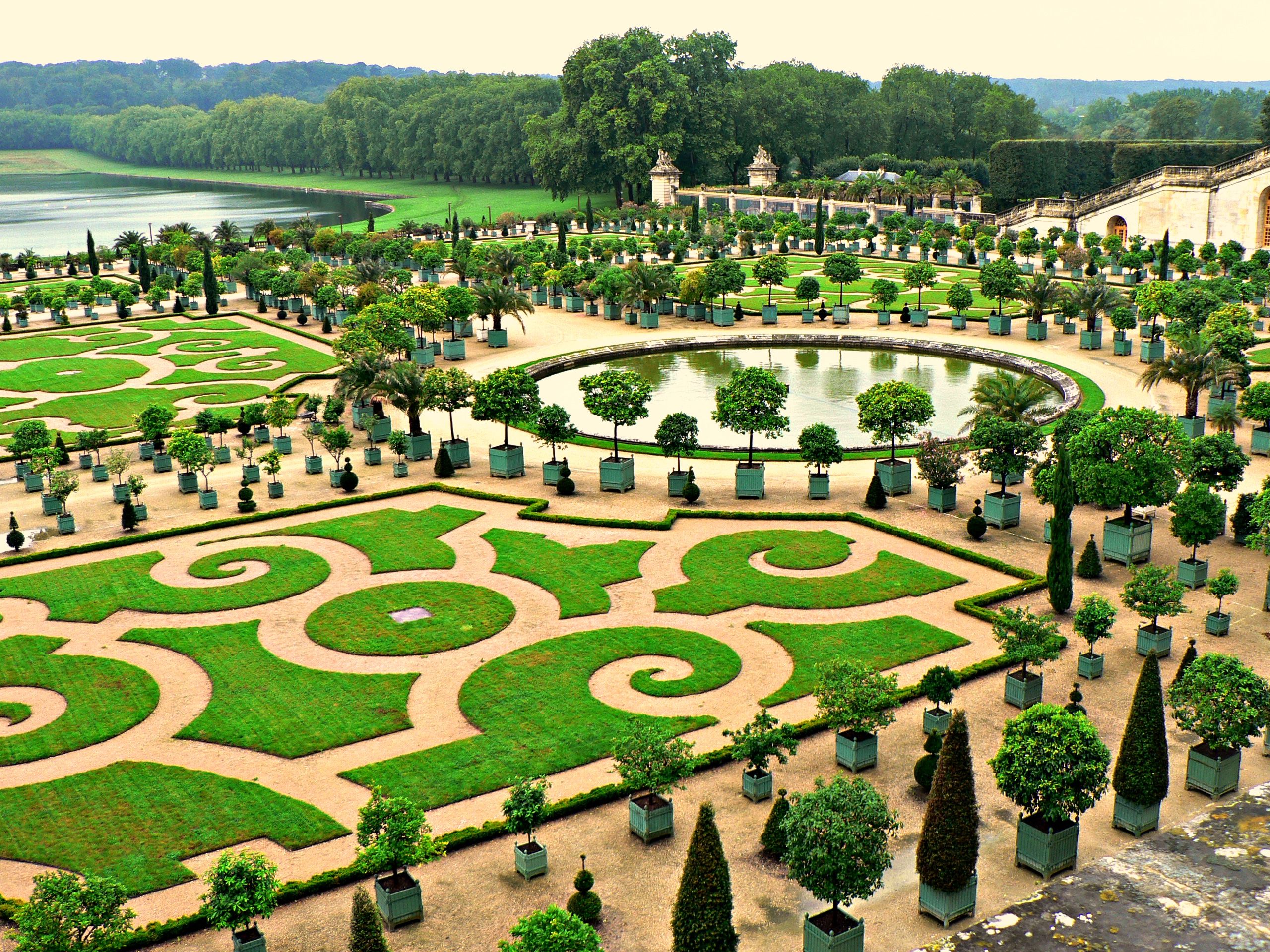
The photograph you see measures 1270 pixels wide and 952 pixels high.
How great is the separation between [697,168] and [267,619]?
404 ft

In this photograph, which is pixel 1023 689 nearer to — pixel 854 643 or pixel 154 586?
pixel 854 643

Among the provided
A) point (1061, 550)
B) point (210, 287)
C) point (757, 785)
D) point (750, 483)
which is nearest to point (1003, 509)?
point (1061, 550)

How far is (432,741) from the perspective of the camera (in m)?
28.8

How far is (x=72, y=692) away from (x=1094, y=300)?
5656cm

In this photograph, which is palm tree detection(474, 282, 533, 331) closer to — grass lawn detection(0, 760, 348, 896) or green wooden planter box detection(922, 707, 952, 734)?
grass lawn detection(0, 760, 348, 896)

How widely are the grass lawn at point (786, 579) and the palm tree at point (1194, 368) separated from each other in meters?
19.4

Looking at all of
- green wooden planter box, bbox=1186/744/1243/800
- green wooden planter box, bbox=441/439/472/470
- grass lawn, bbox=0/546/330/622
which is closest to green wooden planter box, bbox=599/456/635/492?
green wooden planter box, bbox=441/439/472/470

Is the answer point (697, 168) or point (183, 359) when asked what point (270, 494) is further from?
point (697, 168)

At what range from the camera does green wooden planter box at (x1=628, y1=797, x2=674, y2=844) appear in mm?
24688

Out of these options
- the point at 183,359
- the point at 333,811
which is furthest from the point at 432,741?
the point at 183,359

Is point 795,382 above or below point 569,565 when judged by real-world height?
above

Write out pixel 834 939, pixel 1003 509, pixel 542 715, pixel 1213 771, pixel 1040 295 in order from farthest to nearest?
1. pixel 1040 295
2. pixel 1003 509
3. pixel 542 715
4. pixel 1213 771
5. pixel 834 939

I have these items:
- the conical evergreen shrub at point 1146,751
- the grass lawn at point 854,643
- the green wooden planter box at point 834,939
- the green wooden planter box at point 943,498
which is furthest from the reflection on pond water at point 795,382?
the green wooden planter box at point 834,939

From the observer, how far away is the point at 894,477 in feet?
148
